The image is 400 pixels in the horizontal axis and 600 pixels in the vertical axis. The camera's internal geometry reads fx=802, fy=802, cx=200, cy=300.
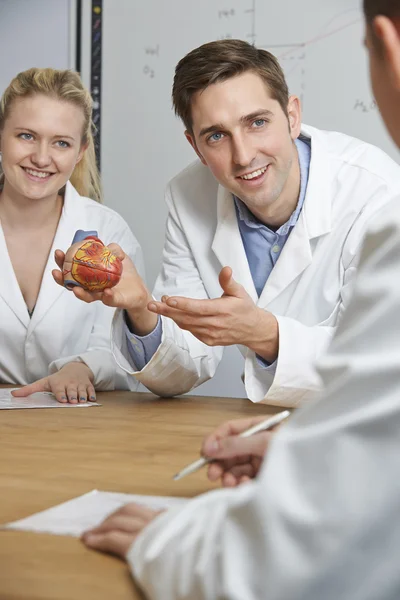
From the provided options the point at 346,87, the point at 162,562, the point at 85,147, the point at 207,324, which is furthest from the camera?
the point at 346,87

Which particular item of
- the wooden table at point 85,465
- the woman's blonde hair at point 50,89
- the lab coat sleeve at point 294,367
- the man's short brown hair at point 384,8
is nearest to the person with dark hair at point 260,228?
the lab coat sleeve at point 294,367

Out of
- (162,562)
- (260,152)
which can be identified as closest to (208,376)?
(260,152)

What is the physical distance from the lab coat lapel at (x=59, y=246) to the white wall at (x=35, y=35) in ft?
4.40

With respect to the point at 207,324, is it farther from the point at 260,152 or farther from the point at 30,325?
the point at 30,325

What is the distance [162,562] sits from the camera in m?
0.73

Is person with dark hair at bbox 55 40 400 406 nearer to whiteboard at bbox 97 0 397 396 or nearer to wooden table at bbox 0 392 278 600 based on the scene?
wooden table at bbox 0 392 278 600

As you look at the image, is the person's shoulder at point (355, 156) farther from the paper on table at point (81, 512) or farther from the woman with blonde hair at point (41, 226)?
the paper on table at point (81, 512)

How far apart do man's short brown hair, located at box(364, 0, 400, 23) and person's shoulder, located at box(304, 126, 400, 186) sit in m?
1.63

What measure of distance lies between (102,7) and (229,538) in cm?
358

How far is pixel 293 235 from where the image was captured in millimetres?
2268

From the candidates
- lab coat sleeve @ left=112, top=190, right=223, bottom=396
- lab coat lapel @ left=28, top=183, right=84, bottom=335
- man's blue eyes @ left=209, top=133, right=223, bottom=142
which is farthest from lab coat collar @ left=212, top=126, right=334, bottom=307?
lab coat lapel @ left=28, top=183, right=84, bottom=335

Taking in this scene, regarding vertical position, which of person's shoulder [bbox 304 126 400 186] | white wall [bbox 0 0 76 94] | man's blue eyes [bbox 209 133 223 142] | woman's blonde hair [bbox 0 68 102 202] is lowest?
person's shoulder [bbox 304 126 400 186]

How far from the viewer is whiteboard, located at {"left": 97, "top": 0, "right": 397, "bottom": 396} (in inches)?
133

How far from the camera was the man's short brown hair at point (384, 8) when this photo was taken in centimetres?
67
